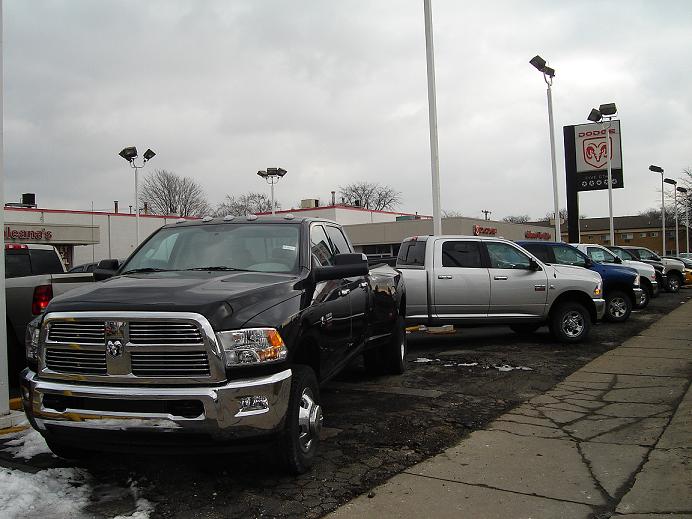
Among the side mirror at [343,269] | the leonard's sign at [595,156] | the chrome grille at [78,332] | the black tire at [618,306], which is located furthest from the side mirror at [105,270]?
the leonard's sign at [595,156]

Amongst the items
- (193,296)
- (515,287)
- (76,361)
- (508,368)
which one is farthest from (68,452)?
(515,287)

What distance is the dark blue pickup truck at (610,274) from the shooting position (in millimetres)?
13914

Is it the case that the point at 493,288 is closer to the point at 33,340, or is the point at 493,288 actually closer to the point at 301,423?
the point at 301,423

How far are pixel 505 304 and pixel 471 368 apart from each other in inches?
89.1

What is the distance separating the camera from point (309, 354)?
475cm

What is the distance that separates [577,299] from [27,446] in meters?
9.05

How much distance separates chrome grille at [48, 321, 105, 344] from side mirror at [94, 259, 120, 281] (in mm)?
1475

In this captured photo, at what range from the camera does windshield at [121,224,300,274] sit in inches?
203

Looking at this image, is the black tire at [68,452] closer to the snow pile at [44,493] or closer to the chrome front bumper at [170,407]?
the snow pile at [44,493]

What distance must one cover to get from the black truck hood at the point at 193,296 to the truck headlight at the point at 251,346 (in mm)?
75

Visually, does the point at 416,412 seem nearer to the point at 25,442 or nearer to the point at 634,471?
the point at 634,471

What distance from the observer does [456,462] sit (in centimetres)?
484

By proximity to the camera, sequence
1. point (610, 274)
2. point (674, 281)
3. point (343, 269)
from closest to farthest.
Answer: point (343, 269) → point (610, 274) → point (674, 281)

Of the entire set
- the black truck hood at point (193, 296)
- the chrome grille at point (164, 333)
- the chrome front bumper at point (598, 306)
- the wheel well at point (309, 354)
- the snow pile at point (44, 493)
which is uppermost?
the black truck hood at point (193, 296)
